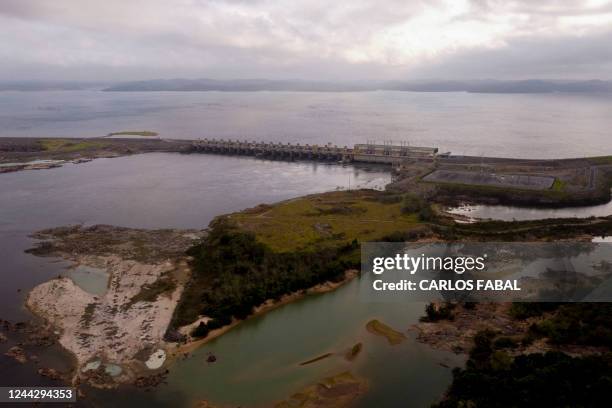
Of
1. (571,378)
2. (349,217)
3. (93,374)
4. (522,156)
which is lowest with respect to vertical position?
(93,374)

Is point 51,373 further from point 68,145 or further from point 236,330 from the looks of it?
point 68,145

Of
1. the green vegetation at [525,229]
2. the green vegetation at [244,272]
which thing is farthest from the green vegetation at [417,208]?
the green vegetation at [244,272]

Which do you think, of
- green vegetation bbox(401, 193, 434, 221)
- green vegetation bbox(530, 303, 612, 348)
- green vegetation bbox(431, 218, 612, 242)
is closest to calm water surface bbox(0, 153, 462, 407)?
green vegetation bbox(530, 303, 612, 348)

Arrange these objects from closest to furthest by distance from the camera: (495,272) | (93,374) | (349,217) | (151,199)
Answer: (93,374)
(495,272)
(349,217)
(151,199)

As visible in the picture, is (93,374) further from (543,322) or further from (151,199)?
(151,199)

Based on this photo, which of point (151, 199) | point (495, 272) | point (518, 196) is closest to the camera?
point (495, 272)

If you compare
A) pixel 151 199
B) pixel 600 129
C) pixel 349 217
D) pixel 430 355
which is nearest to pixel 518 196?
pixel 349 217
